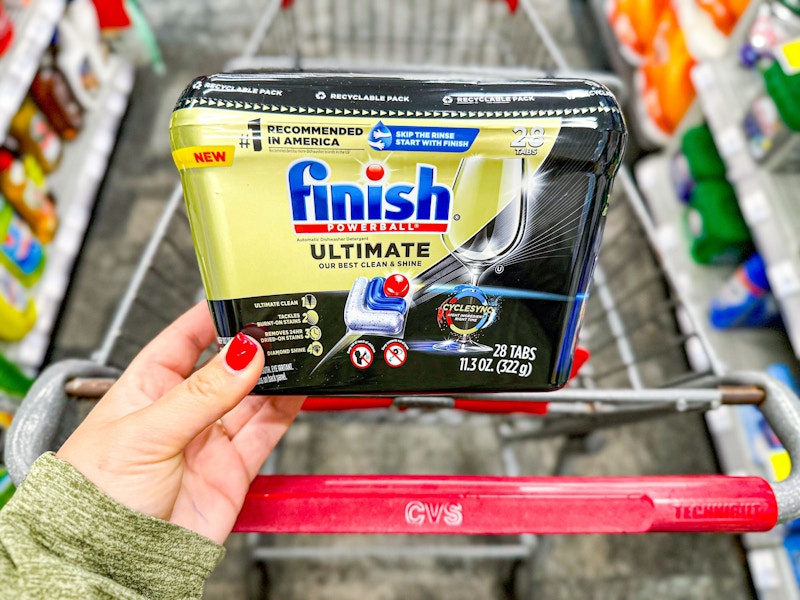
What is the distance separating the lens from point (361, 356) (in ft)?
2.00

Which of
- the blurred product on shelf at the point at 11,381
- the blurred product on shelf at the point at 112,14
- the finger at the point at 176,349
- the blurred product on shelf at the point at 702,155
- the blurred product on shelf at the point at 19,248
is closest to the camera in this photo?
the finger at the point at 176,349

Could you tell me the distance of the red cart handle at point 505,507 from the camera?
64 cm

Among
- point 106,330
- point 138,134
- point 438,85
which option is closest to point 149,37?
point 138,134

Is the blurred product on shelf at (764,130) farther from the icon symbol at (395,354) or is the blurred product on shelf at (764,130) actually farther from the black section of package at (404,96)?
the icon symbol at (395,354)

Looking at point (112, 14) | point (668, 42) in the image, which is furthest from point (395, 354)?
point (112, 14)

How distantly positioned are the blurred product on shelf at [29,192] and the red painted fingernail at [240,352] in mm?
1504

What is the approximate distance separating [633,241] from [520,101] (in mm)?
1629

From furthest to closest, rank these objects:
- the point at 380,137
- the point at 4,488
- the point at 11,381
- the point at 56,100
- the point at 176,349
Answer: the point at 56,100, the point at 11,381, the point at 4,488, the point at 176,349, the point at 380,137

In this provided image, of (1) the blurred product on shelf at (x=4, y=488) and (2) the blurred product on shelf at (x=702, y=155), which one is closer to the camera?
(1) the blurred product on shelf at (x=4, y=488)

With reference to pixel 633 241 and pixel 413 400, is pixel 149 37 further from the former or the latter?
pixel 413 400

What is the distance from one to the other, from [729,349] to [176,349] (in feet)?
5.67

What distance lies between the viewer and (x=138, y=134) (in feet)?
7.48

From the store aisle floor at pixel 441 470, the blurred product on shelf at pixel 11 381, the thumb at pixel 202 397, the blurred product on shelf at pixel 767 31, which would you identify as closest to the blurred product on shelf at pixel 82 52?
the store aisle floor at pixel 441 470

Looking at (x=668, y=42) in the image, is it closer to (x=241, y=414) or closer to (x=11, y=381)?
(x=241, y=414)
